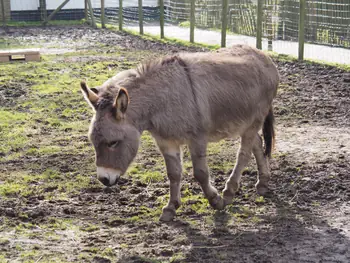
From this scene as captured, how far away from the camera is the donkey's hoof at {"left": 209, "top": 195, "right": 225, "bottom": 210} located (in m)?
5.22

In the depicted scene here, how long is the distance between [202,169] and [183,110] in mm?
543

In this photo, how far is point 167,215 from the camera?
5148 millimetres

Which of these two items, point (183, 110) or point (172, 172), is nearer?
point (183, 110)

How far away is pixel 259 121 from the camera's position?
5.66 metres

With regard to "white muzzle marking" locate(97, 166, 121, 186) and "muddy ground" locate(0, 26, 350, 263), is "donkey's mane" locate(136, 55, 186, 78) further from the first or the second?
"muddy ground" locate(0, 26, 350, 263)

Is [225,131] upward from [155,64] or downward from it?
downward

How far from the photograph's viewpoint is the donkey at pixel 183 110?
4.66 metres

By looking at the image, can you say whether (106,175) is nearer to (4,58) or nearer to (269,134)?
(269,134)

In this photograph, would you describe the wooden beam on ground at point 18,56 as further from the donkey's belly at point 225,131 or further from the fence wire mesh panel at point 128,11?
the fence wire mesh panel at point 128,11

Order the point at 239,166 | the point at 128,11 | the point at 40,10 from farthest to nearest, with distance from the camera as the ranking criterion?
the point at 128,11 → the point at 40,10 → the point at 239,166

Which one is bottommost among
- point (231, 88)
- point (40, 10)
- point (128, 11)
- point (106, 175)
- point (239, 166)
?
point (239, 166)

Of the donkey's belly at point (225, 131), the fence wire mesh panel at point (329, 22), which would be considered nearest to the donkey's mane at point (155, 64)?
the donkey's belly at point (225, 131)

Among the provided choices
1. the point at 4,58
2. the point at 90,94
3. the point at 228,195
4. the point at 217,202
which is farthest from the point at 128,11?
the point at 90,94

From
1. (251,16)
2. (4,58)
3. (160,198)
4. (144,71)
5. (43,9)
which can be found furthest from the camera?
(43,9)
